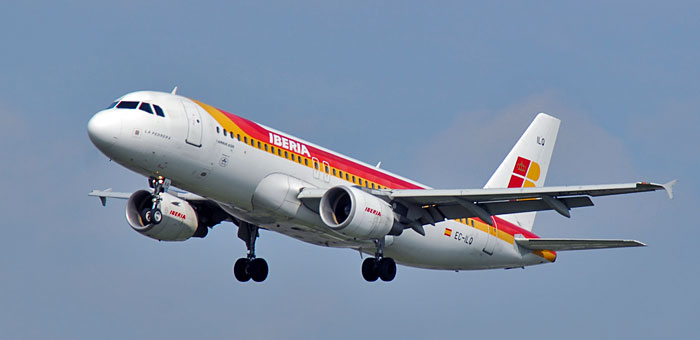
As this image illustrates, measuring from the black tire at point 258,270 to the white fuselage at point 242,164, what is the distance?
352cm

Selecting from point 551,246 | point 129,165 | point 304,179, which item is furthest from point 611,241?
point 129,165

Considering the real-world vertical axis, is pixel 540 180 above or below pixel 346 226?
above

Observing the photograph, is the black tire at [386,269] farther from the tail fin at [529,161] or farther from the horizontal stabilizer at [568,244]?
the tail fin at [529,161]

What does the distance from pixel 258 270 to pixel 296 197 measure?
705 cm

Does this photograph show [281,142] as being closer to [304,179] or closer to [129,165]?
[304,179]

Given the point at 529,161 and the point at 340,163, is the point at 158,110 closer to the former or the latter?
the point at 340,163

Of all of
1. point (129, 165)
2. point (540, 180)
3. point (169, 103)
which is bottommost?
point (129, 165)

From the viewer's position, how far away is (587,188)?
38469 millimetres

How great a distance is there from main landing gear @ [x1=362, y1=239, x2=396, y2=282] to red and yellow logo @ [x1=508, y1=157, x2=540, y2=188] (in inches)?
433

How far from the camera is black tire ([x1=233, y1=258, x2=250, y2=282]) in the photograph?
4728 centimetres

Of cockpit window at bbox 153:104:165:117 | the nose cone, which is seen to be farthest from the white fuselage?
cockpit window at bbox 153:104:165:117

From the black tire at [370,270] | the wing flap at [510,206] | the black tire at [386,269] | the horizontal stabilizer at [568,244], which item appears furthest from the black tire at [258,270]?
the horizontal stabilizer at [568,244]

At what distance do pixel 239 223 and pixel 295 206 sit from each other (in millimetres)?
6082

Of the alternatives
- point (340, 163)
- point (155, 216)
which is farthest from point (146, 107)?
point (340, 163)
